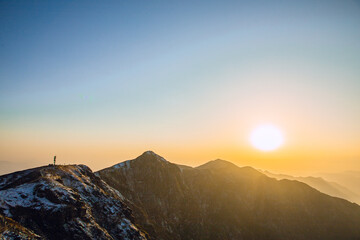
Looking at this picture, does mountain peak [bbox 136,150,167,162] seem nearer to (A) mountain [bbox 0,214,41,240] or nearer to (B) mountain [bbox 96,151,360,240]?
(B) mountain [bbox 96,151,360,240]

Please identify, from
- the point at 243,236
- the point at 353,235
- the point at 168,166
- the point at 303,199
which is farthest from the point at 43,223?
the point at 353,235

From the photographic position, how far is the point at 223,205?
114 meters

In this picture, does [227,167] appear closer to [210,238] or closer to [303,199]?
[303,199]

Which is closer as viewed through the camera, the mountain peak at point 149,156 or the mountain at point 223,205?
the mountain at point 223,205

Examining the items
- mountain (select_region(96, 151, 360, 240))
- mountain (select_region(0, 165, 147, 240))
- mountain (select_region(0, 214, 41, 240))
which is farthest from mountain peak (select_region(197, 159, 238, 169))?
mountain (select_region(0, 214, 41, 240))

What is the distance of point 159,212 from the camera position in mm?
95438

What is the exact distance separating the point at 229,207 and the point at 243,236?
657 inches

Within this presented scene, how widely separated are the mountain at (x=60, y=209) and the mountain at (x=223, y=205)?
23.6 meters

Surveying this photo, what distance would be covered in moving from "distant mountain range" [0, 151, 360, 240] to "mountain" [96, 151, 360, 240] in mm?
509

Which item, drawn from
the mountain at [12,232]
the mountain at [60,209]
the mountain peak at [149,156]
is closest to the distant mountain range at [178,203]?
the mountain at [60,209]

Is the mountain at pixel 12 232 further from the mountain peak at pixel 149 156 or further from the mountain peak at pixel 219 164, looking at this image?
the mountain peak at pixel 219 164

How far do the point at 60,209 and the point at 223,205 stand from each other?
9345cm

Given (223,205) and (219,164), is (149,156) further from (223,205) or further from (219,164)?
(219,164)

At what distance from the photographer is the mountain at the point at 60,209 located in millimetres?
40219
